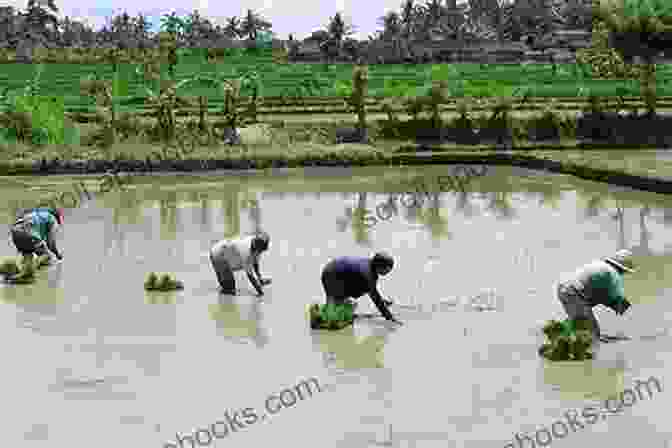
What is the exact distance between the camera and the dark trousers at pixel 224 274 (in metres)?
12.3

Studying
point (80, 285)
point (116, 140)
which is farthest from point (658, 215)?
point (116, 140)

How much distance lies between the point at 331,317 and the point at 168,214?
9799mm

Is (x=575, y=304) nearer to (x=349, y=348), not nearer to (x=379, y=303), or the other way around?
(x=379, y=303)

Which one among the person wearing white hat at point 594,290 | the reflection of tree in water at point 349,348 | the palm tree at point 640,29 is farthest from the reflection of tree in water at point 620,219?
the palm tree at point 640,29

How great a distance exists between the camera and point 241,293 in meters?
12.6

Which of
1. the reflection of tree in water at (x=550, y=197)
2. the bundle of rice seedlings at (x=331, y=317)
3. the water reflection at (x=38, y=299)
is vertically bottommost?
the reflection of tree in water at (x=550, y=197)

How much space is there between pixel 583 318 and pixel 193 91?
36.8m

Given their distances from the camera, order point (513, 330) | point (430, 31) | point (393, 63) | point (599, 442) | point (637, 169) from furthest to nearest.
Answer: point (430, 31) < point (393, 63) < point (637, 169) < point (513, 330) < point (599, 442)

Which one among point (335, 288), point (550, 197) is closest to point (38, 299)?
point (335, 288)

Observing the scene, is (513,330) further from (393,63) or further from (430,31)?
(430,31)

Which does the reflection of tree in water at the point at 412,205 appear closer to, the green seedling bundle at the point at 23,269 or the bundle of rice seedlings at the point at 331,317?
the green seedling bundle at the point at 23,269

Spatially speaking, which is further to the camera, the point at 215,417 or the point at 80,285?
the point at 80,285

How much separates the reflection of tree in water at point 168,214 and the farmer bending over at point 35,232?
306cm

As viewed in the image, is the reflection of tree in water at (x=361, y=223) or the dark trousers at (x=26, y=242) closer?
the dark trousers at (x=26, y=242)
